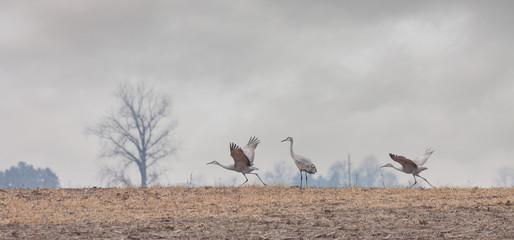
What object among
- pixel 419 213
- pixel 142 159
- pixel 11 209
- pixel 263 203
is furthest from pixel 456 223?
pixel 142 159

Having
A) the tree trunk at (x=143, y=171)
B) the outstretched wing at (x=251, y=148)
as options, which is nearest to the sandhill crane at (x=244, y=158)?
the outstretched wing at (x=251, y=148)

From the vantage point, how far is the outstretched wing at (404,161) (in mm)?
20362

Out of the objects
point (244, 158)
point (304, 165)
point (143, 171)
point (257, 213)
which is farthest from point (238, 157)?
point (143, 171)

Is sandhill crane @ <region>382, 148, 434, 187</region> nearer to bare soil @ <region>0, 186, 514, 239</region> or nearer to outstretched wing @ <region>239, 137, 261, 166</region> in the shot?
bare soil @ <region>0, 186, 514, 239</region>

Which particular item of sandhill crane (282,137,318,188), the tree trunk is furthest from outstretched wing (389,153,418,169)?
the tree trunk

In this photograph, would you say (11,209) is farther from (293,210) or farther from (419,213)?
(419,213)

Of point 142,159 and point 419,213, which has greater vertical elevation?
point 142,159

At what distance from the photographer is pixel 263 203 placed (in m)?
16.9

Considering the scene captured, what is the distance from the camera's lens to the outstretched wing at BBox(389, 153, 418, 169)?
20362 mm

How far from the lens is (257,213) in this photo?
1535cm

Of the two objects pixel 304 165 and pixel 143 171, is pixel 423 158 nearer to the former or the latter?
pixel 304 165

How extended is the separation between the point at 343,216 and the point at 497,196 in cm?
570

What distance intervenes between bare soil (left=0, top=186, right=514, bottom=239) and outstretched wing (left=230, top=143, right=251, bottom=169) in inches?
33.1

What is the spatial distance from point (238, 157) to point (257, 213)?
4.81 m
